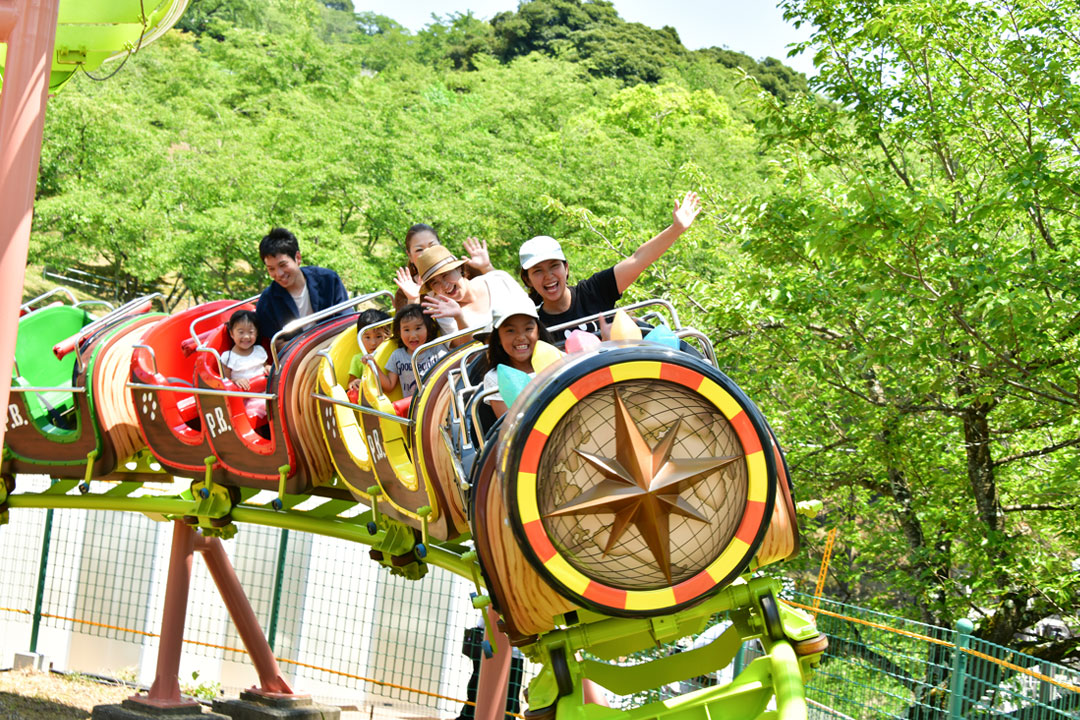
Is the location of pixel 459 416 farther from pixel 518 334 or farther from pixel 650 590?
pixel 650 590

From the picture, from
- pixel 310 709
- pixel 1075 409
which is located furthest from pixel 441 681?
pixel 1075 409

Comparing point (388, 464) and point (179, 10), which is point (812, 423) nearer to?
point (388, 464)

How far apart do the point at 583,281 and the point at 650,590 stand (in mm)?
1718

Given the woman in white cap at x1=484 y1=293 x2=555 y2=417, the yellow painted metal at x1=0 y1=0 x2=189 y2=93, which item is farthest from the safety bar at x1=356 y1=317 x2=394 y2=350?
the yellow painted metal at x1=0 y1=0 x2=189 y2=93

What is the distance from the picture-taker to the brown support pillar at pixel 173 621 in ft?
20.4

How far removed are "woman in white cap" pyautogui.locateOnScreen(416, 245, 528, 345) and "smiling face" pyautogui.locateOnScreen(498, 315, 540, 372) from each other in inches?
28.8

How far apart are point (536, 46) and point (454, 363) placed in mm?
41744

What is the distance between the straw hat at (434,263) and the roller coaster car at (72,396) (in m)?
1.93

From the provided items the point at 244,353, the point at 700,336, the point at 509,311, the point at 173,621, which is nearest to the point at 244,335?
the point at 244,353

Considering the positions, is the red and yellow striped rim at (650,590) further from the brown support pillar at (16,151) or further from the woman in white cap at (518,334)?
the brown support pillar at (16,151)

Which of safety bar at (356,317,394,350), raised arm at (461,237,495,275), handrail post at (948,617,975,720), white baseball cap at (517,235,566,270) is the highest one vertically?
raised arm at (461,237,495,275)

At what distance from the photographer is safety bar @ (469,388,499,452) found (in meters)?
3.09

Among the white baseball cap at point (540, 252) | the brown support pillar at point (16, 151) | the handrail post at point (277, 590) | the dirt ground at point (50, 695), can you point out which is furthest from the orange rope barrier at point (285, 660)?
the brown support pillar at point (16, 151)

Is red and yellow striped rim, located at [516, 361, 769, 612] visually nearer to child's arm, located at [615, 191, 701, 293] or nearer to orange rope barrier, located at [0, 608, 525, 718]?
child's arm, located at [615, 191, 701, 293]
